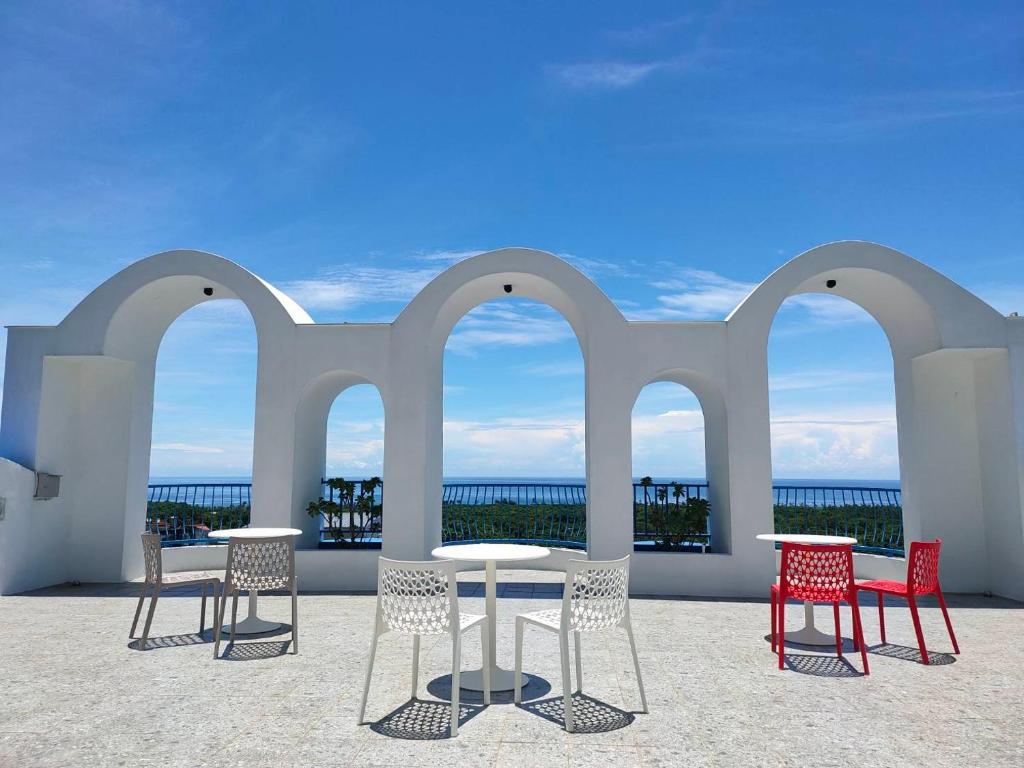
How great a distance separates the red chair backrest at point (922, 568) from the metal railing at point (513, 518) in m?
5.52

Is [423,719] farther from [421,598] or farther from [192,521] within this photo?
[192,521]

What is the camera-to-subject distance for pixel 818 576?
213 inches

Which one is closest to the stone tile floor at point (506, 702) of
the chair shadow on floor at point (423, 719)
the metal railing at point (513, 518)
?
the chair shadow on floor at point (423, 719)

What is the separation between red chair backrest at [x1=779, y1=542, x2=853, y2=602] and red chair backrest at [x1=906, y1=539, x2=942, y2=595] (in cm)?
70

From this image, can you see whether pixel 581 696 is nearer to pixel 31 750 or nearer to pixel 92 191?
pixel 31 750

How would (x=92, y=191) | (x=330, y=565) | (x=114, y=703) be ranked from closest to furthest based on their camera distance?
(x=114, y=703) → (x=92, y=191) → (x=330, y=565)

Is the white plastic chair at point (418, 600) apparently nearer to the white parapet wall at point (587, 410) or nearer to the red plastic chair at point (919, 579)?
the red plastic chair at point (919, 579)

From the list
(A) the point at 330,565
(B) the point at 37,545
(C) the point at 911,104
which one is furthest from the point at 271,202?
(C) the point at 911,104

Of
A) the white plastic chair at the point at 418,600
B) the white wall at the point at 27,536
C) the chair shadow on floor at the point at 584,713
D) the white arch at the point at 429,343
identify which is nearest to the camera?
the chair shadow on floor at the point at 584,713

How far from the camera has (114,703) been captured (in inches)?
172

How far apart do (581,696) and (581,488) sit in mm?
7408

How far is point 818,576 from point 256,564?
186 inches

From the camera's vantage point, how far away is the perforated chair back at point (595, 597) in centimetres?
425

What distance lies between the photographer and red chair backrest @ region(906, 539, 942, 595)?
5.70 m
